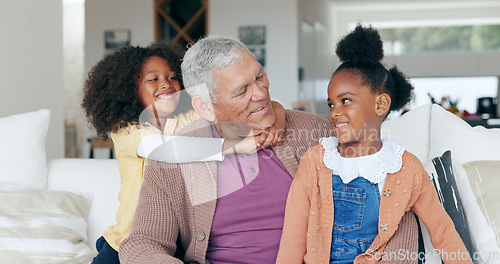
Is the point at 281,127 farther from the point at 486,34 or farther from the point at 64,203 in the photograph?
the point at 486,34

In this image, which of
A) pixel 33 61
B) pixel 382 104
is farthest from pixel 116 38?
pixel 382 104

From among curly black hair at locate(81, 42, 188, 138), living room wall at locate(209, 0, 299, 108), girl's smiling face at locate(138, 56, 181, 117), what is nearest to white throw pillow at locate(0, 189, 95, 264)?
curly black hair at locate(81, 42, 188, 138)

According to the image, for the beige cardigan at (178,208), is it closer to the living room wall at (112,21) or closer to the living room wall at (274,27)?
the living room wall at (274,27)

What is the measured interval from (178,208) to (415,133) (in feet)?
3.14

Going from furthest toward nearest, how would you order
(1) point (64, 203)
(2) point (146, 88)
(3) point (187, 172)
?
(1) point (64, 203), (2) point (146, 88), (3) point (187, 172)

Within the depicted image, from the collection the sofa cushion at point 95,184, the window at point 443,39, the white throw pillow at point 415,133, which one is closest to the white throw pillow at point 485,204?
the white throw pillow at point 415,133

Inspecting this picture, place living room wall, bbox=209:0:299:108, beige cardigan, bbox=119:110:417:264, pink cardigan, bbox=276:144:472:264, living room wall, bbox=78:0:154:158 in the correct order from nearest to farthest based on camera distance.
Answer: pink cardigan, bbox=276:144:472:264
beige cardigan, bbox=119:110:417:264
living room wall, bbox=209:0:299:108
living room wall, bbox=78:0:154:158

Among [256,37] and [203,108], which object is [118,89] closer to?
[203,108]

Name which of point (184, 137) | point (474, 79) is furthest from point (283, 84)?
point (184, 137)

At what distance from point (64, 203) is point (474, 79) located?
7.78 metres

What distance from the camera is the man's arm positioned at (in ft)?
4.59

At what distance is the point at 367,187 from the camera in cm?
135

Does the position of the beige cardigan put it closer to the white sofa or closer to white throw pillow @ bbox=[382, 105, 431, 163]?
the white sofa

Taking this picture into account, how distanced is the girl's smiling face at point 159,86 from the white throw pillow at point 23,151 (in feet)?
2.03
